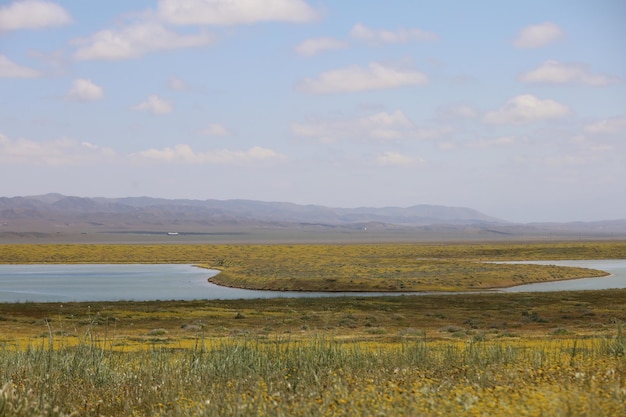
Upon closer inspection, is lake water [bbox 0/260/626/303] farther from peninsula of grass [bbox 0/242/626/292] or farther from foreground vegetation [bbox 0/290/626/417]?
foreground vegetation [bbox 0/290/626/417]

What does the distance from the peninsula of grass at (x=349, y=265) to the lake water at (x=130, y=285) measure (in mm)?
3023

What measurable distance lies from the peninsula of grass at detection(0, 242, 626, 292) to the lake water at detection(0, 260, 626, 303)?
9.92 feet

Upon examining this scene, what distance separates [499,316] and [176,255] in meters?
77.2

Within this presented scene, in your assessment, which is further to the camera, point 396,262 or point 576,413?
point 396,262

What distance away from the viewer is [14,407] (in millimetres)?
10164

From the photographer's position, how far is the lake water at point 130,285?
186 feet

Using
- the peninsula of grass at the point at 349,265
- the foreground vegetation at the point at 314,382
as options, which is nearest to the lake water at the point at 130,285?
the peninsula of grass at the point at 349,265

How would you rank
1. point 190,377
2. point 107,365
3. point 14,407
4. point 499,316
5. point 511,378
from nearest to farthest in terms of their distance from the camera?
point 14,407 → point 511,378 → point 190,377 → point 107,365 → point 499,316

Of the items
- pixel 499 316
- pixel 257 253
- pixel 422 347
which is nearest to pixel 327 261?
pixel 257 253

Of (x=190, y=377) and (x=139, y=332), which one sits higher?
(x=190, y=377)

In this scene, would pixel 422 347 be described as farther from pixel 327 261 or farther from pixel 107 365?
pixel 327 261

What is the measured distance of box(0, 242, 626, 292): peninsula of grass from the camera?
66000mm

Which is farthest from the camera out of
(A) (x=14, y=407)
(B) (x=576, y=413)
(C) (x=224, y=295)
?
(C) (x=224, y=295)

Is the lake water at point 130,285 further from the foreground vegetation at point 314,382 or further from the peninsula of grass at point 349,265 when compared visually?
the foreground vegetation at point 314,382
